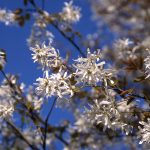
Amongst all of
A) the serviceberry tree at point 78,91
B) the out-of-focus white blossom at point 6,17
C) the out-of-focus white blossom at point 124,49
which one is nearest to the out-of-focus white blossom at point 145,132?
the serviceberry tree at point 78,91

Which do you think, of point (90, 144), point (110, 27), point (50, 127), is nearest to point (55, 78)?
point (50, 127)

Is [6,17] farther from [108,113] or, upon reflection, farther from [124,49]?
[108,113]

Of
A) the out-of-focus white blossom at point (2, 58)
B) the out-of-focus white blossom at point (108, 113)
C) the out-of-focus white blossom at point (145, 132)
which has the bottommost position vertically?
the out-of-focus white blossom at point (145, 132)

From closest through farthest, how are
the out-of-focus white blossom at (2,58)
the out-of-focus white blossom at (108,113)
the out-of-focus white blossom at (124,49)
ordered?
the out-of-focus white blossom at (108,113) < the out-of-focus white blossom at (2,58) < the out-of-focus white blossom at (124,49)

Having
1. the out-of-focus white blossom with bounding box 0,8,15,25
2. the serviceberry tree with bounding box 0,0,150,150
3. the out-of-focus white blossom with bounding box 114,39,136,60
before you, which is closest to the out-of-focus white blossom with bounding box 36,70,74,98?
the serviceberry tree with bounding box 0,0,150,150

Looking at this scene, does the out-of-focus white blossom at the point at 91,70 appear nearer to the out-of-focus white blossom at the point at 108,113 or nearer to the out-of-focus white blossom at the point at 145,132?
the out-of-focus white blossom at the point at 108,113

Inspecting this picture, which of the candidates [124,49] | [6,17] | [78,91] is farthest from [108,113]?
[6,17]
